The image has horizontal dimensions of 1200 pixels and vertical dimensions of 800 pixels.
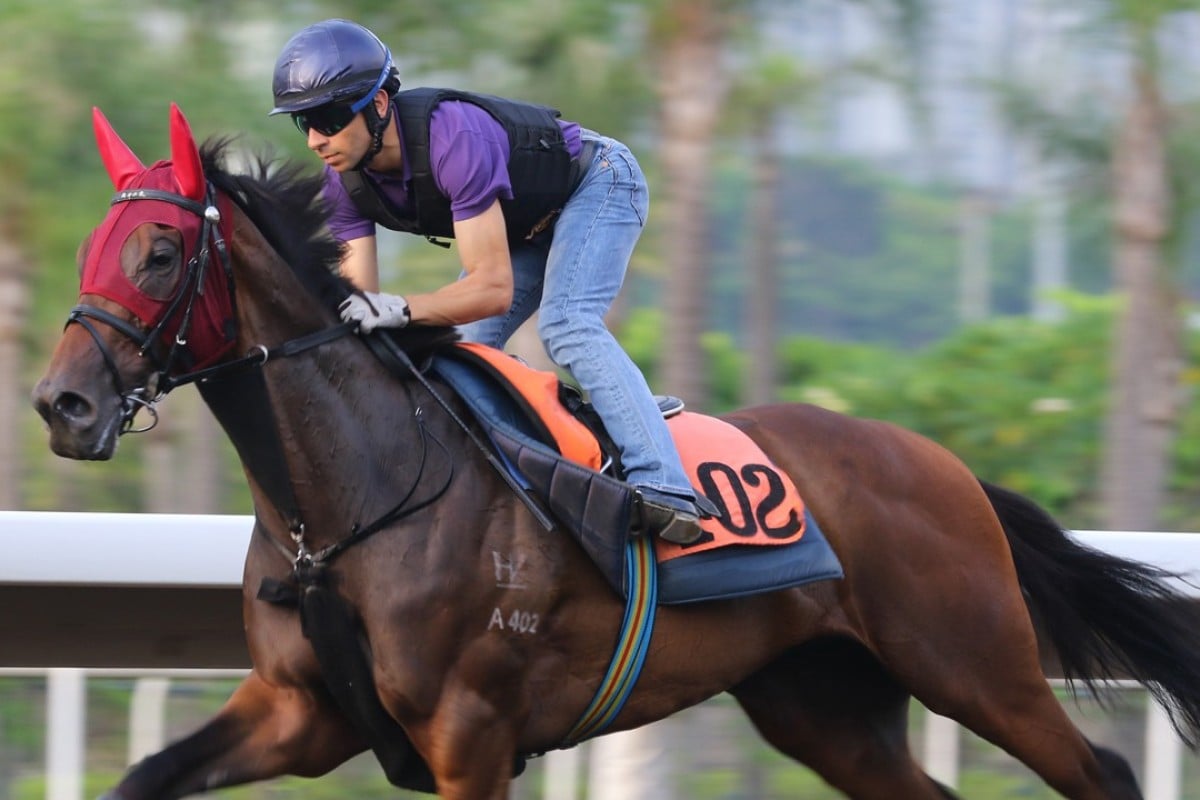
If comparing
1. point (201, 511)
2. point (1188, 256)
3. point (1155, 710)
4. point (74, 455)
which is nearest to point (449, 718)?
point (74, 455)

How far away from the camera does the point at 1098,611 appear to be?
440 cm

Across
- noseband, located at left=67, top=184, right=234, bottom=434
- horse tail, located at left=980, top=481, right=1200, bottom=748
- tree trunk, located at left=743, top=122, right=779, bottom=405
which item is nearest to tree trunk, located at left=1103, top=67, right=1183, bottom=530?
tree trunk, located at left=743, top=122, right=779, bottom=405

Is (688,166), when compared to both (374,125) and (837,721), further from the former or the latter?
(374,125)

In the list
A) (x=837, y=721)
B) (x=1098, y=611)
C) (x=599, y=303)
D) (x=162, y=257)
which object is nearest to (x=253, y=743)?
(x=162, y=257)

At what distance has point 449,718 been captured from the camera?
339cm

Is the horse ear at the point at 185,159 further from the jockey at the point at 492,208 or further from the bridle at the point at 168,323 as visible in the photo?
the jockey at the point at 492,208

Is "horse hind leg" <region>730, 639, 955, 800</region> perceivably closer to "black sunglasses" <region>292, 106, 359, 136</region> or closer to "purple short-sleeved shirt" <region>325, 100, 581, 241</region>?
"purple short-sleeved shirt" <region>325, 100, 581, 241</region>

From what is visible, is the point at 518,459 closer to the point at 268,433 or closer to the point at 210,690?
the point at 268,433

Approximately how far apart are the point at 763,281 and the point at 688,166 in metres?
2.75

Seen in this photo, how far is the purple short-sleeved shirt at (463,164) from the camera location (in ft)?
11.3

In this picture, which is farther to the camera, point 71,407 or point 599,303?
point 599,303

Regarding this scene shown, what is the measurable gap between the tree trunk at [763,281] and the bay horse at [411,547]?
554 centimetres

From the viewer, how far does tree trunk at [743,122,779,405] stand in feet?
31.7

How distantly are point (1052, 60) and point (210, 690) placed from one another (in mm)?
4902
